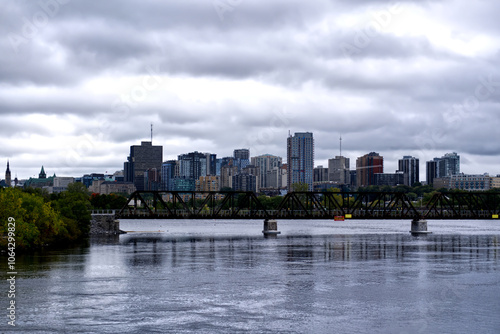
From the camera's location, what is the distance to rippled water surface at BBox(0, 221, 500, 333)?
52.6 m

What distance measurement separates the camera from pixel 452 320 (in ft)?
180

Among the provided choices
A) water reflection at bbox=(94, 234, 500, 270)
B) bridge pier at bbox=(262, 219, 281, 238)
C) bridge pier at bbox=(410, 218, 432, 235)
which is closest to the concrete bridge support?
water reflection at bbox=(94, 234, 500, 270)

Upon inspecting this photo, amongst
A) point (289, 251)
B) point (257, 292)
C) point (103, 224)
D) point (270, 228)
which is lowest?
point (257, 292)

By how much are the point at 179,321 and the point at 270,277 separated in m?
26.4

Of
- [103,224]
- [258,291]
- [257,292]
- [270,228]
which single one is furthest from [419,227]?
[257,292]

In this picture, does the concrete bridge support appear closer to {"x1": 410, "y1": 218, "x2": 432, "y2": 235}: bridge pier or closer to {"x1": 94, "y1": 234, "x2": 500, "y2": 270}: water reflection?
{"x1": 94, "y1": 234, "x2": 500, "y2": 270}: water reflection

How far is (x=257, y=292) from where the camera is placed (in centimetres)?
6706

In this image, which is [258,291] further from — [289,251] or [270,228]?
[270,228]

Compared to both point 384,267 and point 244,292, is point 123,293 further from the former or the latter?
point 384,267

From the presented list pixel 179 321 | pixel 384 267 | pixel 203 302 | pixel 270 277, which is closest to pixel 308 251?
pixel 384 267

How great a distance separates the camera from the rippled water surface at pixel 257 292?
2071 inches

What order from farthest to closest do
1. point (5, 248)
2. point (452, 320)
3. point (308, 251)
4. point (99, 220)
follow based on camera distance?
point (99, 220)
point (308, 251)
point (5, 248)
point (452, 320)

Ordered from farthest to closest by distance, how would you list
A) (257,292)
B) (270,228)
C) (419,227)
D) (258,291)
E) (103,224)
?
(419,227) < (270,228) < (103,224) < (258,291) < (257,292)

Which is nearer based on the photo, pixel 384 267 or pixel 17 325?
pixel 17 325
